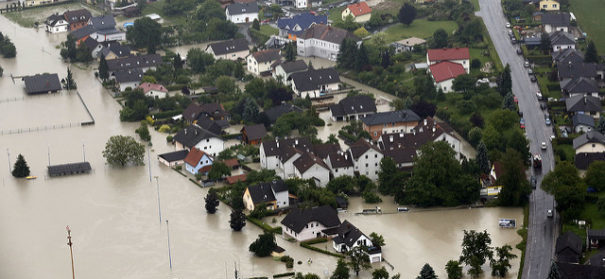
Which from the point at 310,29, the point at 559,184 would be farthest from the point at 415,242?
the point at 310,29

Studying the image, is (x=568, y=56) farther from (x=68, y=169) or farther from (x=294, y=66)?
(x=68, y=169)

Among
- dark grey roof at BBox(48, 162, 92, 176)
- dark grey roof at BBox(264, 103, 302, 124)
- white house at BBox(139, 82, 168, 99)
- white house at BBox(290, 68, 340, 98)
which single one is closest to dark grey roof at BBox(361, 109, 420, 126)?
dark grey roof at BBox(264, 103, 302, 124)

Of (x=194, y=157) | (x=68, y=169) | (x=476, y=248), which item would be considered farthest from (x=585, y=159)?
(x=68, y=169)

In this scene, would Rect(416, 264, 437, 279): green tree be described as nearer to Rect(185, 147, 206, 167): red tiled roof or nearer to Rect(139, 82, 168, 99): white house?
Rect(185, 147, 206, 167): red tiled roof

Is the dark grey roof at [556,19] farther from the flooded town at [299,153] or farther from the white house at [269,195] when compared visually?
the white house at [269,195]

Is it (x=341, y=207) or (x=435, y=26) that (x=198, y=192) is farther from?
(x=435, y=26)

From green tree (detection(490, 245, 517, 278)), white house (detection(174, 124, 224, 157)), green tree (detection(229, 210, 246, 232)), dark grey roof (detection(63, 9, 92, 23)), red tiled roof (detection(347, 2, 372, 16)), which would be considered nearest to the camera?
green tree (detection(490, 245, 517, 278))

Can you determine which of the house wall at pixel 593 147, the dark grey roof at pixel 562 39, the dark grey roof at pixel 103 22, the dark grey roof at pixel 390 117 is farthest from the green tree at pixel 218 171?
the dark grey roof at pixel 103 22
